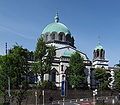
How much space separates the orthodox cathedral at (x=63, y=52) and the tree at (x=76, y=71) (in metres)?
5.12

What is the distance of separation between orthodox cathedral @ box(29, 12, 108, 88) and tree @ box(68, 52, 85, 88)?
5.12 meters

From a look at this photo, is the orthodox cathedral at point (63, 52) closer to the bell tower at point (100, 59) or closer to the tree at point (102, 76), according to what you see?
the bell tower at point (100, 59)

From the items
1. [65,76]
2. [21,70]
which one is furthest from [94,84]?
[21,70]

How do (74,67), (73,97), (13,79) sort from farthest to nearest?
1. (74,67)
2. (73,97)
3. (13,79)

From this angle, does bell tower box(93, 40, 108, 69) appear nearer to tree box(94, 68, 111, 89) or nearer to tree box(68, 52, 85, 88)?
tree box(94, 68, 111, 89)

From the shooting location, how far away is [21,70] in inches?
1043

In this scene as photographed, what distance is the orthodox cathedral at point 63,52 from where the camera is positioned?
54844mm

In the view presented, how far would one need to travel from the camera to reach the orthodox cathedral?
5484cm

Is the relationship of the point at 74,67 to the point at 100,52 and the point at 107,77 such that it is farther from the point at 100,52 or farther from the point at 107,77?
the point at 100,52

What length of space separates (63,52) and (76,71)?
13.8 meters

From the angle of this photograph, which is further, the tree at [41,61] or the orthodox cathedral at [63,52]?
the orthodox cathedral at [63,52]

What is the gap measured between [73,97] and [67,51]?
18.7 meters

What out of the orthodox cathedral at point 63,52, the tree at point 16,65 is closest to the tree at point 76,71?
the orthodox cathedral at point 63,52

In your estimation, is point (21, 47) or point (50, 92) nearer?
point (21, 47)
